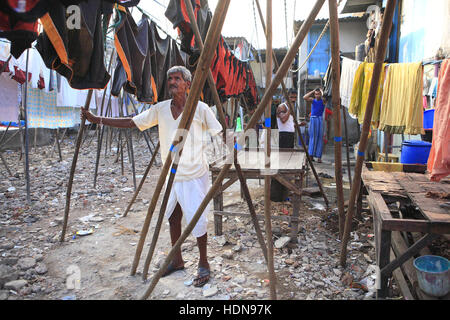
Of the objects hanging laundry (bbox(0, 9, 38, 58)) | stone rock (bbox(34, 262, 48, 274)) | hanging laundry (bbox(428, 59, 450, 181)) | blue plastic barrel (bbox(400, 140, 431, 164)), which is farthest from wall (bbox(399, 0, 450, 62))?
stone rock (bbox(34, 262, 48, 274))

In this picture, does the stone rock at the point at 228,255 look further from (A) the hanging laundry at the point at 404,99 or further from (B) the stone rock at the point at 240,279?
(A) the hanging laundry at the point at 404,99

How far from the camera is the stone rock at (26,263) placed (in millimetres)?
2891

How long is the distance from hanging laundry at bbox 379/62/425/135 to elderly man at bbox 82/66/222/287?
3431 millimetres

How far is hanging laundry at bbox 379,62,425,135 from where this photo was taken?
4430 millimetres

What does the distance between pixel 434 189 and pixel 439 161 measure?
492mm

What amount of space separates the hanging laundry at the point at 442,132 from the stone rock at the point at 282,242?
1751mm

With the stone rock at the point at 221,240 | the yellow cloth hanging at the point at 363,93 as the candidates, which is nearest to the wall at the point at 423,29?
the yellow cloth hanging at the point at 363,93

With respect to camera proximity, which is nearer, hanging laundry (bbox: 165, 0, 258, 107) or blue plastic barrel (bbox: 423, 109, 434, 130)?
hanging laundry (bbox: 165, 0, 258, 107)

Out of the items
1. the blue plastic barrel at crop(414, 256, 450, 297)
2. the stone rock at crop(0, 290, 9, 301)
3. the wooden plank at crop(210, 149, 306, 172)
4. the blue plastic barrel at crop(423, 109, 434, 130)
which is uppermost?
the blue plastic barrel at crop(423, 109, 434, 130)

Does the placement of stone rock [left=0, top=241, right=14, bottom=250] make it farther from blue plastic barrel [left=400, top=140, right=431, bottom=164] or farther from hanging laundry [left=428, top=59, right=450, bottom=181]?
blue plastic barrel [left=400, top=140, right=431, bottom=164]

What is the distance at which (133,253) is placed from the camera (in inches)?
131

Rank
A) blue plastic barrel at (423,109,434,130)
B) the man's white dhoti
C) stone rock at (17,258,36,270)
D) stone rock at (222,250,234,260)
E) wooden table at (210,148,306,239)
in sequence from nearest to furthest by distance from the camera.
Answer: the man's white dhoti, stone rock at (17,258,36,270), stone rock at (222,250,234,260), wooden table at (210,148,306,239), blue plastic barrel at (423,109,434,130)

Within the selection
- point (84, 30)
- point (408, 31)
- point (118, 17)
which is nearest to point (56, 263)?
A: point (84, 30)
